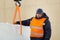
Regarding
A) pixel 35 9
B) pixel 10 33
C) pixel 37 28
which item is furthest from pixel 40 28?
pixel 35 9

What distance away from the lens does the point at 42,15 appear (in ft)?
11.9

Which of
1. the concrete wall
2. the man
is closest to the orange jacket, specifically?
the man

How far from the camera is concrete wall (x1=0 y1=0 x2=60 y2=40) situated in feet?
14.8

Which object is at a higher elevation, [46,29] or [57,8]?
[57,8]

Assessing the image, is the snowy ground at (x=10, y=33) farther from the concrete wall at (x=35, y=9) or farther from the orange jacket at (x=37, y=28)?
the concrete wall at (x=35, y=9)

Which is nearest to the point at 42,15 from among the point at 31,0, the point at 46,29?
the point at 46,29

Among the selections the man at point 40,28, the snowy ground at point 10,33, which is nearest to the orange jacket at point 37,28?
the man at point 40,28

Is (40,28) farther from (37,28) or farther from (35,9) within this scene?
(35,9)

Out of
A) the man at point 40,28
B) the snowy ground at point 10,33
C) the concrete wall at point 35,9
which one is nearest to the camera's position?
the snowy ground at point 10,33

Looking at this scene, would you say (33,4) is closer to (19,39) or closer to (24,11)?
(24,11)

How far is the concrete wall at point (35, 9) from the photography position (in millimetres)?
4516

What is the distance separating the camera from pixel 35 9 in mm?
4676

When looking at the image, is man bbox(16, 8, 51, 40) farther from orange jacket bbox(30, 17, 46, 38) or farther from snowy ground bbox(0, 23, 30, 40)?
snowy ground bbox(0, 23, 30, 40)

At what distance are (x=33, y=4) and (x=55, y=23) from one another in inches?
26.5
